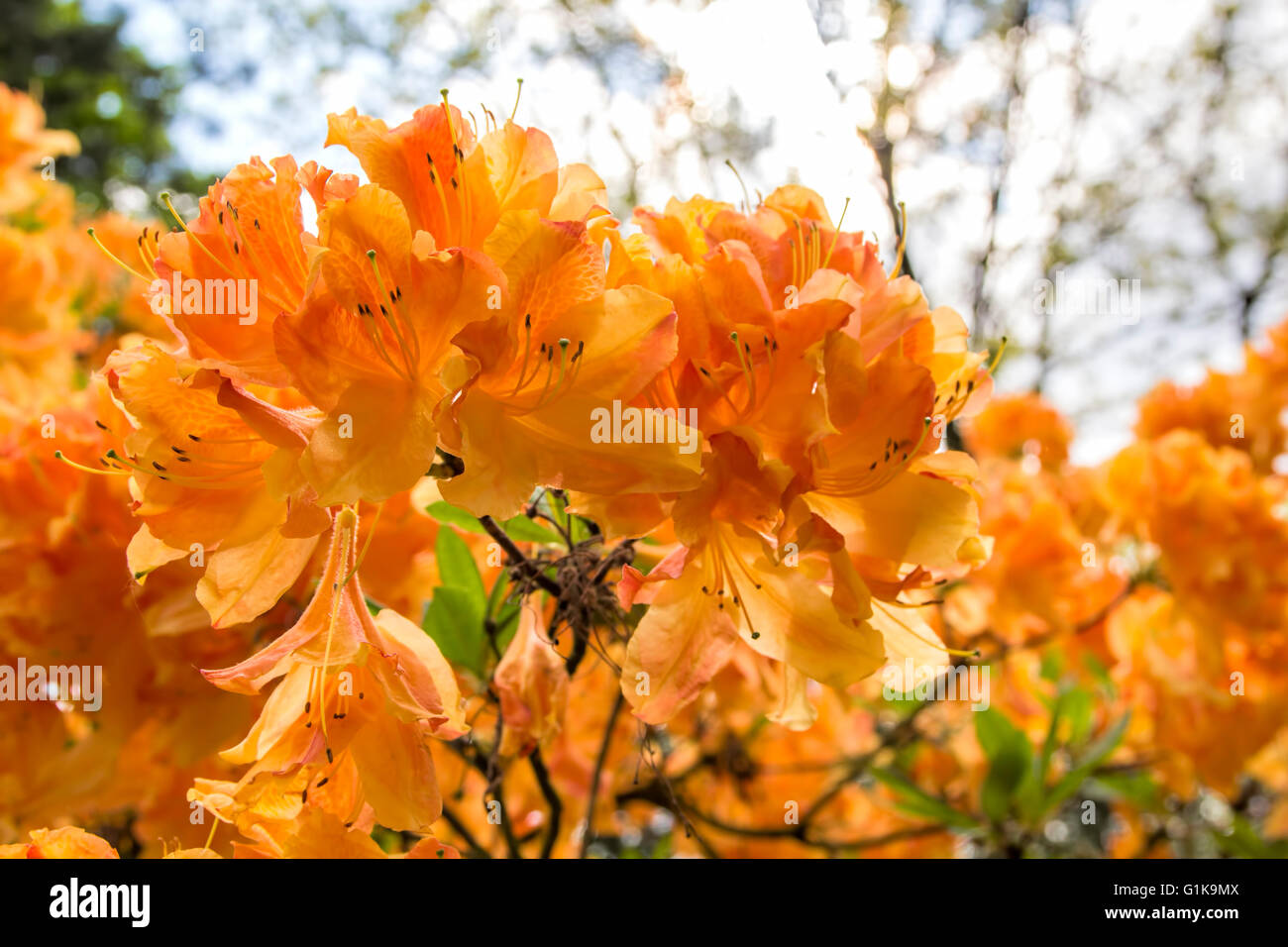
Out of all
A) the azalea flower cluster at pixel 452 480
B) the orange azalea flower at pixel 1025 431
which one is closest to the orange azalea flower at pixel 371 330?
the azalea flower cluster at pixel 452 480

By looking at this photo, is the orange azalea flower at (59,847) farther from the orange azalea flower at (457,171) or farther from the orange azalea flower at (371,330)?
the orange azalea flower at (457,171)

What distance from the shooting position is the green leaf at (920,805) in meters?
1.79

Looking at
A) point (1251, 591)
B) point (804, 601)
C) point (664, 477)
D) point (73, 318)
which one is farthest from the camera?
point (73, 318)

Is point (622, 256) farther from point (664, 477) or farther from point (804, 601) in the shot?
point (804, 601)

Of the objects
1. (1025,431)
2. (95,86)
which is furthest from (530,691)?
(95,86)

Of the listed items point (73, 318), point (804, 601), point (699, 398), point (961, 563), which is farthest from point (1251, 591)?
point (73, 318)

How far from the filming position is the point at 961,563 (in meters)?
0.83

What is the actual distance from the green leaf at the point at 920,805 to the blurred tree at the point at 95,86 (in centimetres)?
986

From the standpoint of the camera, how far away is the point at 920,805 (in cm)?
180

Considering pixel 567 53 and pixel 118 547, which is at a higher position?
pixel 567 53

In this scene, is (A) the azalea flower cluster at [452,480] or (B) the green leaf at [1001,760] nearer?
(A) the azalea flower cluster at [452,480]

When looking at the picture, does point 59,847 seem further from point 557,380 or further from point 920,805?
point 920,805

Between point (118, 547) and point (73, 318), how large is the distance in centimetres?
188

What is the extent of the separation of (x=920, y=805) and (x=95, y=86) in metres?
12.0
